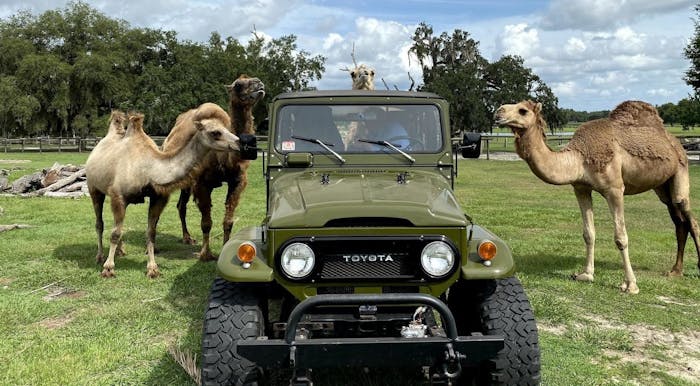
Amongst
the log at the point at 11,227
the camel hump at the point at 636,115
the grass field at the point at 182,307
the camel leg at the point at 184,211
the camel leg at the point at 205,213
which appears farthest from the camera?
the log at the point at 11,227

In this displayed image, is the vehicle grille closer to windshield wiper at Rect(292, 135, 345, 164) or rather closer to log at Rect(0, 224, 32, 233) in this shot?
windshield wiper at Rect(292, 135, 345, 164)

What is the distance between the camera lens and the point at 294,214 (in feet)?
12.5

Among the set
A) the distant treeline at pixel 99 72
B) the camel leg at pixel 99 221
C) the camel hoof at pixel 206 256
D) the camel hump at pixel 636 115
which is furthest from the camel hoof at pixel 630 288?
the distant treeline at pixel 99 72

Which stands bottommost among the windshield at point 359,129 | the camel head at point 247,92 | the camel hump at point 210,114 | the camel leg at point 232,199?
the camel leg at point 232,199

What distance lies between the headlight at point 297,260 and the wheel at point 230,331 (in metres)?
0.36

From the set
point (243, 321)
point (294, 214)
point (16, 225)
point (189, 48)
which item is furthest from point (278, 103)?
point (189, 48)

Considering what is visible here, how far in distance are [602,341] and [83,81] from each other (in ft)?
138

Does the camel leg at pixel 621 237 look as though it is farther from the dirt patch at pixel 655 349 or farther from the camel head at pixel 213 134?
the camel head at pixel 213 134

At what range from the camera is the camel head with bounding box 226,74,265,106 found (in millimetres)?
7926

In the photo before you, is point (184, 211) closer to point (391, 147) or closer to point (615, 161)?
point (391, 147)

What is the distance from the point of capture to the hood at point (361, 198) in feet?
12.3

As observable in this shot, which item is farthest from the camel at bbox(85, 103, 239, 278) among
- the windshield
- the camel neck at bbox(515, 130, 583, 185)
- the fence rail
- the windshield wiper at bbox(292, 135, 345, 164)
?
the fence rail

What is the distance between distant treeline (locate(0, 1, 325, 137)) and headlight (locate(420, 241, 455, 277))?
123 ft

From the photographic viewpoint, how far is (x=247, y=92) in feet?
26.0
